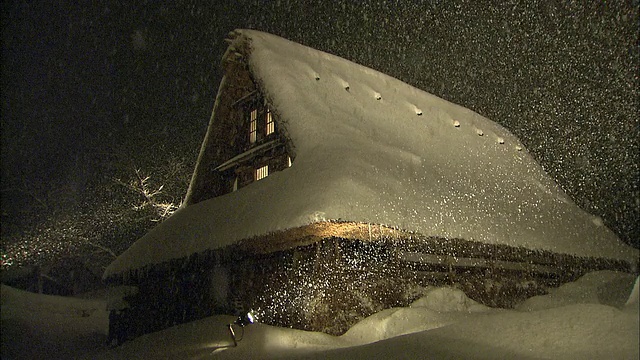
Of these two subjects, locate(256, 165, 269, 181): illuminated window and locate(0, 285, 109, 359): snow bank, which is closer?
locate(256, 165, 269, 181): illuminated window

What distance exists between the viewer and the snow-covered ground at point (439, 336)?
13.1 ft

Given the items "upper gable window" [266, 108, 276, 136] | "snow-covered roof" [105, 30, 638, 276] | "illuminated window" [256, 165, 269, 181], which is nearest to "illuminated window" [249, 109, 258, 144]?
"upper gable window" [266, 108, 276, 136]

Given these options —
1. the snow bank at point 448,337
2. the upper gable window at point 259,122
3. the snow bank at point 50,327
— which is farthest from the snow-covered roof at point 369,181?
the snow bank at point 50,327

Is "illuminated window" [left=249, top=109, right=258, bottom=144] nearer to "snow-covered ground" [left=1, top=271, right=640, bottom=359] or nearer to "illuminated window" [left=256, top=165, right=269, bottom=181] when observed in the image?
"illuminated window" [left=256, top=165, right=269, bottom=181]

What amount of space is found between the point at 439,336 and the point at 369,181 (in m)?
2.68

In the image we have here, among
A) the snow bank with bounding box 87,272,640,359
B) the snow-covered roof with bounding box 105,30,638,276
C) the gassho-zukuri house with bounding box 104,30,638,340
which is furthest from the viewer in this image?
the gassho-zukuri house with bounding box 104,30,638,340

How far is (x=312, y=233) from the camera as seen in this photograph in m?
6.34

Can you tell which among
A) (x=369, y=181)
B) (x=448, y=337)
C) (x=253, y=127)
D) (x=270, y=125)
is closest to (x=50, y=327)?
(x=253, y=127)

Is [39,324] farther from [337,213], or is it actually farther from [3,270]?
[337,213]

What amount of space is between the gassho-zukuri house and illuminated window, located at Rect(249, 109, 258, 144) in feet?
0.21

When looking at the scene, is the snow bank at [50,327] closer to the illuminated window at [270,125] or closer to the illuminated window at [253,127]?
the illuminated window at [253,127]

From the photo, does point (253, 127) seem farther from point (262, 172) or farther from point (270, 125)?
point (262, 172)

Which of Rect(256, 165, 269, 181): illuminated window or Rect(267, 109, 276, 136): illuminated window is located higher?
Rect(267, 109, 276, 136): illuminated window

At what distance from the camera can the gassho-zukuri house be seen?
685 centimetres
